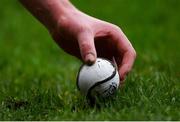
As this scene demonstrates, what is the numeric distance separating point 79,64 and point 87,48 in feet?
13.3

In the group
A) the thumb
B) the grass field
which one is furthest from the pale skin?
the grass field

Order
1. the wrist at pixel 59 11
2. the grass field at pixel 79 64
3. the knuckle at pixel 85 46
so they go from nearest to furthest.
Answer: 1. the knuckle at pixel 85 46
2. the grass field at pixel 79 64
3. the wrist at pixel 59 11

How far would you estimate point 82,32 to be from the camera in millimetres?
4855

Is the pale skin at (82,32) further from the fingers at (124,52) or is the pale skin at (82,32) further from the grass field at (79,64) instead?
the grass field at (79,64)

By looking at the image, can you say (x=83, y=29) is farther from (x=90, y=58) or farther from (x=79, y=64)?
(x=79, y=64)

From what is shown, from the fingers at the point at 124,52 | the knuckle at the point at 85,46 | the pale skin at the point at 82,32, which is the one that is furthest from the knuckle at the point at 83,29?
the fingers at the point at 124,52

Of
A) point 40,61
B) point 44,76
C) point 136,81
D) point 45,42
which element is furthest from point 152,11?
point 136,81

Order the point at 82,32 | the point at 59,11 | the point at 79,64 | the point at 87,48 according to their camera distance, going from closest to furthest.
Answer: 1. the point at 87,48
2. the point at 82,32
3. the point at 59,11
4. the point at 79,64

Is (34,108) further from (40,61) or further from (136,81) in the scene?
(40,61)

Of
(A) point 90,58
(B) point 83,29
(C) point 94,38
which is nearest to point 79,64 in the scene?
(C) point 94,38

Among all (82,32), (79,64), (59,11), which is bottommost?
(82,32)

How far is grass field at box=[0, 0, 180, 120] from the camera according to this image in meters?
4.83

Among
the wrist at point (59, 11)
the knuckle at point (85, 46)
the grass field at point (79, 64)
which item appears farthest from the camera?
the wrist at point (59, 11)

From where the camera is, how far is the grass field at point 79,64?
4.83m
